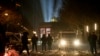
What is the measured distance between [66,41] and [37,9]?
8869 centimetres

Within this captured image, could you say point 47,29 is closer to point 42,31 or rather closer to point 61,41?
point 42,31

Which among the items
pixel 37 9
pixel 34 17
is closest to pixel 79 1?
pixel 34 17

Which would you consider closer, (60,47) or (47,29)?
(60,47)

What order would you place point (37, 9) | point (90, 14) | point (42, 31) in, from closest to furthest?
1. point (90, 14)
2. point (42, 31)
3. point (37, 9)

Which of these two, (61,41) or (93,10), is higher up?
(93,10)

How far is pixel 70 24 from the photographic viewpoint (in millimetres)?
65438

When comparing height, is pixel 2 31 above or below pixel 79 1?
below

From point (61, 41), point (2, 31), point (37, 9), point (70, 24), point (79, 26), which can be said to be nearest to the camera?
point (2, 31)

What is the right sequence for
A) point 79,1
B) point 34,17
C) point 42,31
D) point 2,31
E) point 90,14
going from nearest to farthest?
point 2,31, point 90,14, point 79,1, point 42,31, point 34,17

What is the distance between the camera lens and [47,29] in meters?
55.4

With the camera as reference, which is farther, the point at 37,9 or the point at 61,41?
the point at 37,9

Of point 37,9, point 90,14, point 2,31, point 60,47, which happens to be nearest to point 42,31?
point 90,14

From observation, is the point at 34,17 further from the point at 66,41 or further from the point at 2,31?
the point at 2,31

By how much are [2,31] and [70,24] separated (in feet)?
178
